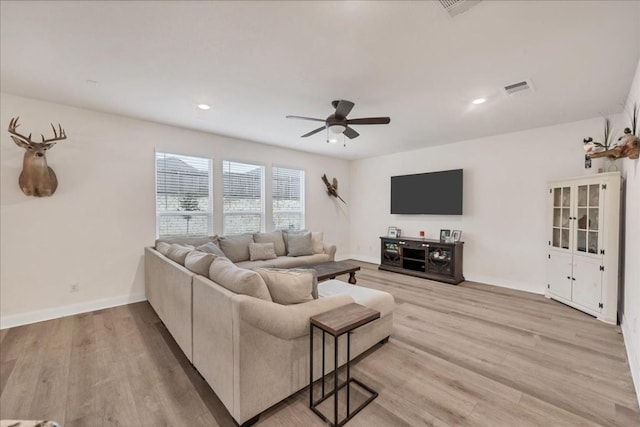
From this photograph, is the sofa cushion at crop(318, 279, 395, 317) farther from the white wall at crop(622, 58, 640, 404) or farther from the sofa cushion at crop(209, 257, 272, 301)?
the white wall at crop(622, 58, 640, 404)

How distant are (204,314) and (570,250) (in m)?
4.79

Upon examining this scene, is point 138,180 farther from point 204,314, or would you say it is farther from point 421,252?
point 421,252

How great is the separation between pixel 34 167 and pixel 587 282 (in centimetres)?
714

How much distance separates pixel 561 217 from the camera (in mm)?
3996

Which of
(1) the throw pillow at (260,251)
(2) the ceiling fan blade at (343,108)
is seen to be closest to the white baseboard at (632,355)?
(2) the ceiling fan blade at (343,108)

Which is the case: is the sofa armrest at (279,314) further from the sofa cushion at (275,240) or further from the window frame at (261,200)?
the window frame at (261,200)

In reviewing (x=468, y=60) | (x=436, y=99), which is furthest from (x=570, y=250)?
(x=468, y=60)

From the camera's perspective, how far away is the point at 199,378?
220 centimetres

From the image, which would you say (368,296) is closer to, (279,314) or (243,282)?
(279,314)

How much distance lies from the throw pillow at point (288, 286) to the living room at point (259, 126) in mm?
888

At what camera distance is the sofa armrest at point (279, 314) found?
5.38ft

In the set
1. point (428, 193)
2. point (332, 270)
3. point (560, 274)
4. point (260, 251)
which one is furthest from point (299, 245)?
point (560, 274)

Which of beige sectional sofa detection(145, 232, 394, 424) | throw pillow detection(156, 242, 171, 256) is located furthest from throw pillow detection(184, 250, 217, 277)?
throw pillow detection(156, 242, 171, 256)

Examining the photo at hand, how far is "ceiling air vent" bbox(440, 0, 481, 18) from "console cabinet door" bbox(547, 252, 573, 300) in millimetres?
3797
